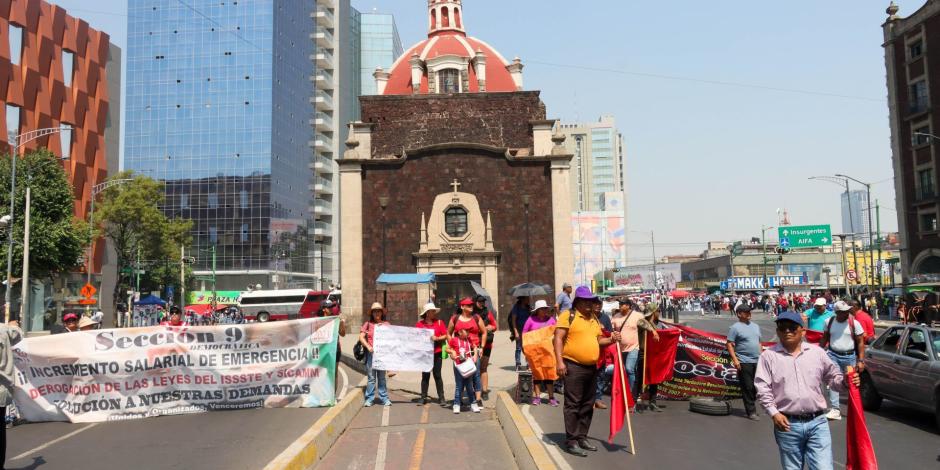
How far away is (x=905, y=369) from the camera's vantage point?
35.3ft

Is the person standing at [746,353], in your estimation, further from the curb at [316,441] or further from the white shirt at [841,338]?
the curb at [316,441]

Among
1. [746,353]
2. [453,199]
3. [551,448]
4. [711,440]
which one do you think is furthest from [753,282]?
[551,448]

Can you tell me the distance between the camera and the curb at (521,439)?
726cm

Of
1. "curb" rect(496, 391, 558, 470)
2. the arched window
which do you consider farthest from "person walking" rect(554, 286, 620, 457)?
the arched window

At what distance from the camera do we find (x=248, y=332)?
12203 mm

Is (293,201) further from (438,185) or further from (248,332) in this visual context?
(248,332)

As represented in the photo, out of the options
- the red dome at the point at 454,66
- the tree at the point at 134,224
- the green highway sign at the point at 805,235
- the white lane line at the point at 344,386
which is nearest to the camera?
the white lane line at the point at 344,386

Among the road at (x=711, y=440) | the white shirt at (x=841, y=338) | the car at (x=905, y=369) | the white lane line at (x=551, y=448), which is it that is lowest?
the road at (x=711, y=440)

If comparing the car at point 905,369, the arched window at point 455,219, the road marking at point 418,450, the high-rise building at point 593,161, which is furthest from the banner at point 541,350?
the high-rise building at point 593,161

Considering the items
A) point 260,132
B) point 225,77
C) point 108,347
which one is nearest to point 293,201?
point 260,132

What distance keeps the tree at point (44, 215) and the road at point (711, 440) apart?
31.2 m

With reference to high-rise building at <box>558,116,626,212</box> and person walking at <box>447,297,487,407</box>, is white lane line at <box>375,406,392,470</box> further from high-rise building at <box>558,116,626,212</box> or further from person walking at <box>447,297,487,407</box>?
high-rise building at <box>558,116,626,212</box>

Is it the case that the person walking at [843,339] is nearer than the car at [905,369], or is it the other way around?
the car at [905,369]

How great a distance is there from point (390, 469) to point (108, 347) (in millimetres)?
6356
